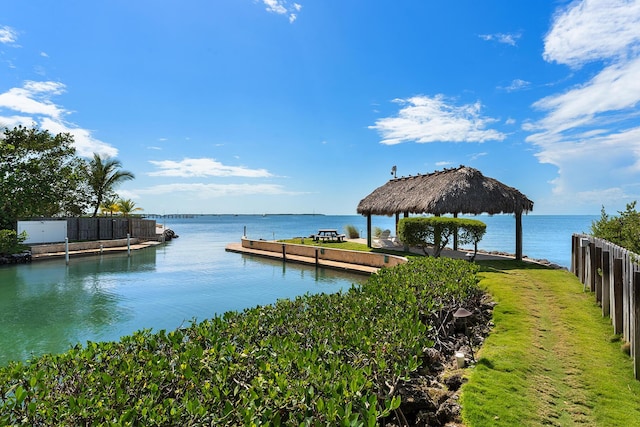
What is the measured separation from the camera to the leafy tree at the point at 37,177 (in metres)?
14.9

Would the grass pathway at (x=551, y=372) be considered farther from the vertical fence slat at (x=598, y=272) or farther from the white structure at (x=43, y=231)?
the white structure at (x=43, y=231)

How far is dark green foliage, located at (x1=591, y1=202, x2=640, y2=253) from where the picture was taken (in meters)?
7.06

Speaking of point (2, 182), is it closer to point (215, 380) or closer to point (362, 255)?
point (362, 255)

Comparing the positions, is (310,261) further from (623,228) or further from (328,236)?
(623,228)

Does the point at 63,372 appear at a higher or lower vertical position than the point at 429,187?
lower

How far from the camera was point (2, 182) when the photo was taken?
1424cm

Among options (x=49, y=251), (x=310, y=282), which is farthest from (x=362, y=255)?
(x=49, y=251)

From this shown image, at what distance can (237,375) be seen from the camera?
266 centimetres

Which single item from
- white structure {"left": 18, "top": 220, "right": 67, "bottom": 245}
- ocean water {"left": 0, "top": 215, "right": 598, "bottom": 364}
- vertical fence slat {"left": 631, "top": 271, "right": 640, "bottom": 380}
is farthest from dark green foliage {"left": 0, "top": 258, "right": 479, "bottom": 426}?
white structure {"left": 18, "top": 220, "right": 67, "bottom": 245}

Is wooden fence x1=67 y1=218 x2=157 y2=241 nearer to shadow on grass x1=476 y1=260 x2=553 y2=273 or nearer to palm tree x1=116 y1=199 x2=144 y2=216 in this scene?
palm tree x1=116 y1=199 x2=144 y2=216

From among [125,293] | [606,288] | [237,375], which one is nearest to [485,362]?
[606,288]

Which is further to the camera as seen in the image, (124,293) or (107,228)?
(107,228)

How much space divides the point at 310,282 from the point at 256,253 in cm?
776

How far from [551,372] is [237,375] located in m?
3.54
